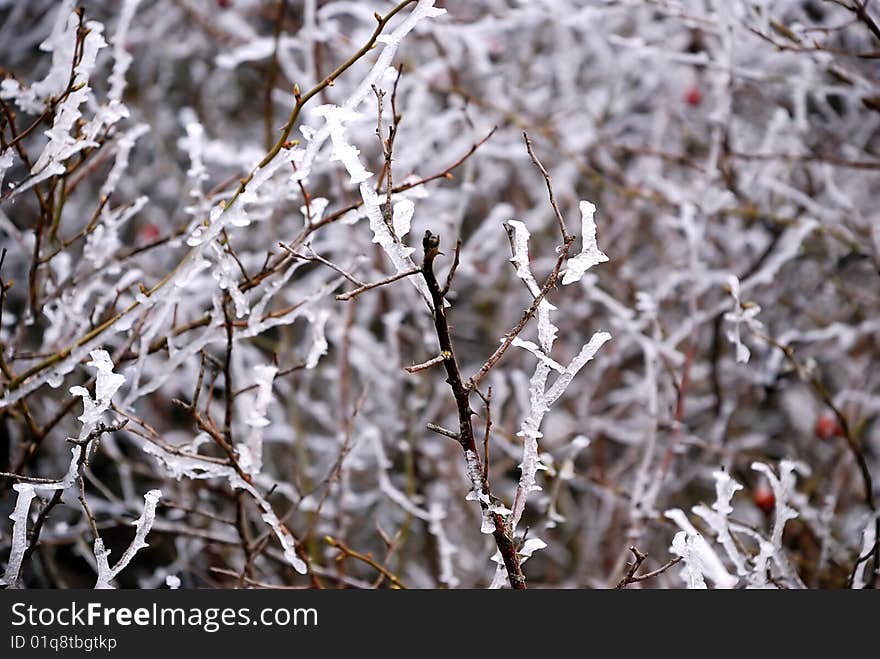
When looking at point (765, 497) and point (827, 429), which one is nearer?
point (765, 497)

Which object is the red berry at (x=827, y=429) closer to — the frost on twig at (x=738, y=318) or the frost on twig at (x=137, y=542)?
the frost on twig at (x=738, y=318)

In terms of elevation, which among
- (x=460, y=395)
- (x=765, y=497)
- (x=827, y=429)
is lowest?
(x=460, y=395)

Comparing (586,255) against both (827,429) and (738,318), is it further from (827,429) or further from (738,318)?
(827,429)

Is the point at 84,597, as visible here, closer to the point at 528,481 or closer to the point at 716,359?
the point at 528,481

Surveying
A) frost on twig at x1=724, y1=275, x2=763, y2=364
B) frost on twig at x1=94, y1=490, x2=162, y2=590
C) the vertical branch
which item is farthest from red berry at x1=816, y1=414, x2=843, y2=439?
frost on twig at x1=94, y1=490, x2=162, y2=590

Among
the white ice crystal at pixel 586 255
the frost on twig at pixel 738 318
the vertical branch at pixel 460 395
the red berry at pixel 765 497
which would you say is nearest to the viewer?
the vertical branch at pixel 460 395

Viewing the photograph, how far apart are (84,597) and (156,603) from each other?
0.14 metres

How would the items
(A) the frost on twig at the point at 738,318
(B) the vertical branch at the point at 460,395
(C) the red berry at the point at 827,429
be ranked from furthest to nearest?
(C) the red berry at the point at 827,429 → (A) the frost on twig at the point at 738,318 → (B) the vertical branch at the point at 460,395

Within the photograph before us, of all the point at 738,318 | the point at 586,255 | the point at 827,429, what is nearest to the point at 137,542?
the point at 586,255

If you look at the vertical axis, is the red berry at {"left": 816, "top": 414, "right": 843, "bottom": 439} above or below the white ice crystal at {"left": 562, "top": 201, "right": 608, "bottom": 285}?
above

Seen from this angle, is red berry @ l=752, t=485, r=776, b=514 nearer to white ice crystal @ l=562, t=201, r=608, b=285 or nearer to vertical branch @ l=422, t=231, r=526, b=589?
vertical branch @ l=422, t=231, r=526, b=589

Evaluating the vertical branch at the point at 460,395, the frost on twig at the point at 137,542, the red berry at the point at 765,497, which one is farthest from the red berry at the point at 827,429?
the frost on twig at the point at 137,542

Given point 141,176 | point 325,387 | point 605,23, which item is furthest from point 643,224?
point 141,176

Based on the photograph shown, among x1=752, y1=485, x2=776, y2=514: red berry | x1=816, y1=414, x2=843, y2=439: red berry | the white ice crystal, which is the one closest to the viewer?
the white ice crystal
